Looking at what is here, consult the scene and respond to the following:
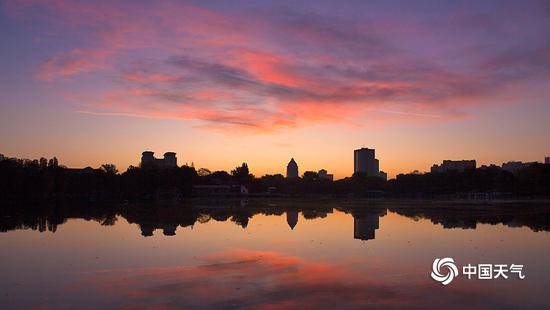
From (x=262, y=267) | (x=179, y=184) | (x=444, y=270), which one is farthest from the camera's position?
(x=179, y=184)

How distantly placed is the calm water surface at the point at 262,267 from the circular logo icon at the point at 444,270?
1.24 feet

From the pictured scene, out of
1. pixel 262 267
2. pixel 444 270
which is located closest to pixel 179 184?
pixel 262 267

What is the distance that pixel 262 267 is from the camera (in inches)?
824

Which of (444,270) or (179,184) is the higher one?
(179,184)

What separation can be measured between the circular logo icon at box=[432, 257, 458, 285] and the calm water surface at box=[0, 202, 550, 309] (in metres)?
0.38

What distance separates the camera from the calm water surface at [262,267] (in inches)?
611

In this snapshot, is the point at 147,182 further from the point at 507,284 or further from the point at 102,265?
the point at 507,284

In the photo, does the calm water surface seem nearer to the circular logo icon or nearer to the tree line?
the circular logo icon

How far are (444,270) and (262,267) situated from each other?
7580 millimetres

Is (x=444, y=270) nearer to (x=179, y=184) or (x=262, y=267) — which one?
(x=262, y=267)

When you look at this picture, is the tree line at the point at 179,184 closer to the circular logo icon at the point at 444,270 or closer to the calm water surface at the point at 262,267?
the calm water surface at the point at 262,267

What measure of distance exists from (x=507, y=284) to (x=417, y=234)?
1675 cm

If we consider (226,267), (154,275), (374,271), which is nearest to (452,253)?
(374,271)

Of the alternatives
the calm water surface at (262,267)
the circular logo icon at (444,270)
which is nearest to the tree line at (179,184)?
the calm water surface at (262,267)
